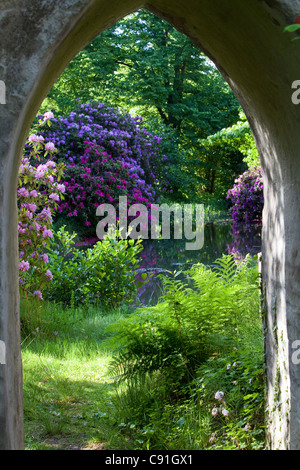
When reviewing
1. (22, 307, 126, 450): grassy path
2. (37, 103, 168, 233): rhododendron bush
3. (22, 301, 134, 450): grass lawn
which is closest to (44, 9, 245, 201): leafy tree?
(37, 103, 168, 233): rhododendron bush

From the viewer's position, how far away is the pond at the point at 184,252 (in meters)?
9.85

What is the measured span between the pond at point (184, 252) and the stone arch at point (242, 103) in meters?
5.17

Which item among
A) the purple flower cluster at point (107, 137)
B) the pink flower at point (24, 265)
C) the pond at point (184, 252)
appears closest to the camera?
the pink flower at point (24, 265)

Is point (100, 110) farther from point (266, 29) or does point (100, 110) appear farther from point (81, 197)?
point (266, 29)

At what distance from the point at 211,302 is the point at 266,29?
2.60 m

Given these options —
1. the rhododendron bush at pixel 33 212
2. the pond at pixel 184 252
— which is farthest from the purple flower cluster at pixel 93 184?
the rhododendron bush at pixel 33 212

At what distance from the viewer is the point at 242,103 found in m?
3.11

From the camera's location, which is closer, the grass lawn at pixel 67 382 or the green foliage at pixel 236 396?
the green foliage at pixel 236 396

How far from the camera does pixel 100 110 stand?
689 inches

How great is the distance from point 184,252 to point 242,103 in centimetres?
1104

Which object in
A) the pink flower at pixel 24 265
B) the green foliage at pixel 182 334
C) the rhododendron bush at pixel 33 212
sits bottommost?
the green foliage at pixel 182 334

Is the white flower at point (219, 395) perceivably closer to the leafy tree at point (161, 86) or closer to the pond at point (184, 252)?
the pond at point (184, 252)

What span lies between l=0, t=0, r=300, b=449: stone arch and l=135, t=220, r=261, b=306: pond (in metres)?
5.17

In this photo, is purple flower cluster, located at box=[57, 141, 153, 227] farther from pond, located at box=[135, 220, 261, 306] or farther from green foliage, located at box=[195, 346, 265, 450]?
green foliage, located at box=[195, 346, 265, 450]
